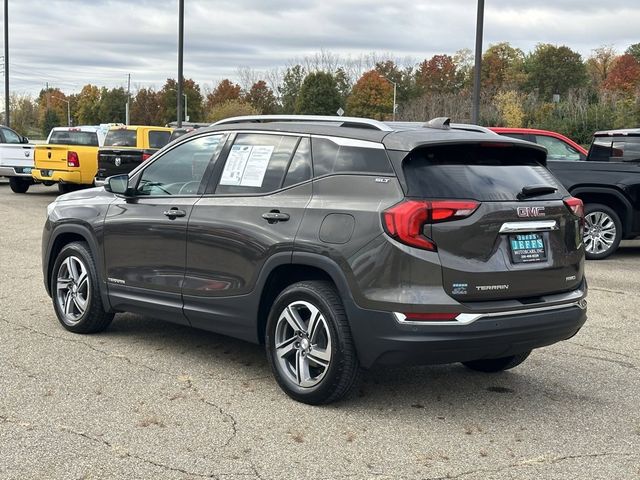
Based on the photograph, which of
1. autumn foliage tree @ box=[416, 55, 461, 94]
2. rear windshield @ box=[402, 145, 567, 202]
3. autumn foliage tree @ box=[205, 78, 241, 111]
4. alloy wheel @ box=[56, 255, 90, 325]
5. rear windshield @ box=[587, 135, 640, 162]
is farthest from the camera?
autumn foliage tree @ box=[205, 78, 241, 111]

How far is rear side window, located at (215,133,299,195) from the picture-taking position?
209 inches

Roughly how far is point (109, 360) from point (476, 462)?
9.64 ft

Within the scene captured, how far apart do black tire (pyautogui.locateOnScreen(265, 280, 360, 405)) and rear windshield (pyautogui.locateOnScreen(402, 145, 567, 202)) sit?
83 cm

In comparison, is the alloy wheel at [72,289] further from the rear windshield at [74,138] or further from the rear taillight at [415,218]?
the rear windshield at [74,138]

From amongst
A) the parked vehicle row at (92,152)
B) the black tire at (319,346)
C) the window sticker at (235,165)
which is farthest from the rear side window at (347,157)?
the parked vehicle row at (92,152)

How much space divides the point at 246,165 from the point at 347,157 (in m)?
0.89

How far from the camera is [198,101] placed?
102 meters

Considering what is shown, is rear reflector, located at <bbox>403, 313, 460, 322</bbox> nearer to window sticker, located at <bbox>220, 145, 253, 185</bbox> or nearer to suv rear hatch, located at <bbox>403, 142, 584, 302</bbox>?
suv rear hatch, located at <bbox>403, 142, 584, 302</bbox>

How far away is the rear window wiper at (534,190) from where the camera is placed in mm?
4848

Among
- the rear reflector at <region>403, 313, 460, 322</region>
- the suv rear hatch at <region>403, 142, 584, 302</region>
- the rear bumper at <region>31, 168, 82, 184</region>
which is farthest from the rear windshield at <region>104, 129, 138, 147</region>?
the rear reflector at <region>403, 313, 460, 322</region>

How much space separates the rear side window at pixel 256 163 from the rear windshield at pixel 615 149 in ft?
26.6

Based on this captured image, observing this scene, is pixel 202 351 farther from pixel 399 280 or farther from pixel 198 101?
pixel 198 101

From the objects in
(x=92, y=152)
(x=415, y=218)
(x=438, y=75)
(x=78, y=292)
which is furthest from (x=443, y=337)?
(x=438, y=75)

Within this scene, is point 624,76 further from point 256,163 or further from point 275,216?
point 275,216
